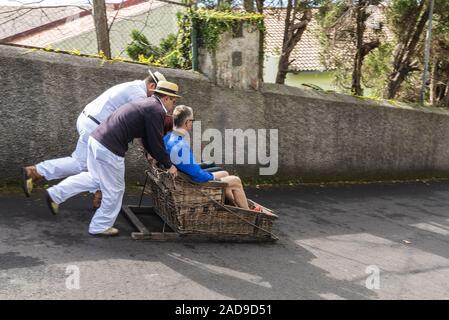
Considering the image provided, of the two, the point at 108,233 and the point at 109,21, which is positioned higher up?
the point at 109,21

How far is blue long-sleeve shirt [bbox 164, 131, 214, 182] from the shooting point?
5668mm

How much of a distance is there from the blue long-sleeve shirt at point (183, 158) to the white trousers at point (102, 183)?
532 millimetres

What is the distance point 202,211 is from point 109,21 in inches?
236

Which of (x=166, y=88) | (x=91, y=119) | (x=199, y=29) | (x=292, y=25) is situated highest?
(x=292, y=25)

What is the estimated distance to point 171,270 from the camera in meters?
5.09

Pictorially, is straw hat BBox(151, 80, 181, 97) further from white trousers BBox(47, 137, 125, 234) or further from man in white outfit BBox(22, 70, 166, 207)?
white trousers BBox(47, 137, 125, 234)

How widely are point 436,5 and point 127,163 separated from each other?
313 inches

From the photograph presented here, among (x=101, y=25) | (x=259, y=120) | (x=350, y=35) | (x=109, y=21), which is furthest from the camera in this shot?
(x=350, y=35)

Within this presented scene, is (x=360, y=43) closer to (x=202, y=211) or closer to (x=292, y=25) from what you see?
(x=292, y=25)

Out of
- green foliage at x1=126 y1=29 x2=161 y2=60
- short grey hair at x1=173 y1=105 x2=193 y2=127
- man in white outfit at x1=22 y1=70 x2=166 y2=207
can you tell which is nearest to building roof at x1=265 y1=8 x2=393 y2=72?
green foliage at x1=126 y1=29 x2=161 y2=60

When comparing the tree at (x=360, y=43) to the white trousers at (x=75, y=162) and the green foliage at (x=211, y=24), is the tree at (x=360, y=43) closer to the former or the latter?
the green foliage at (x=211, y=24)

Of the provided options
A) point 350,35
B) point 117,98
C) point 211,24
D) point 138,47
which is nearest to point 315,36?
point 350,35

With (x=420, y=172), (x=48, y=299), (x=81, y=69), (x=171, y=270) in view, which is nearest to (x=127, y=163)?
(x=81, y=69)

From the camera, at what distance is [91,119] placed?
6078mm
